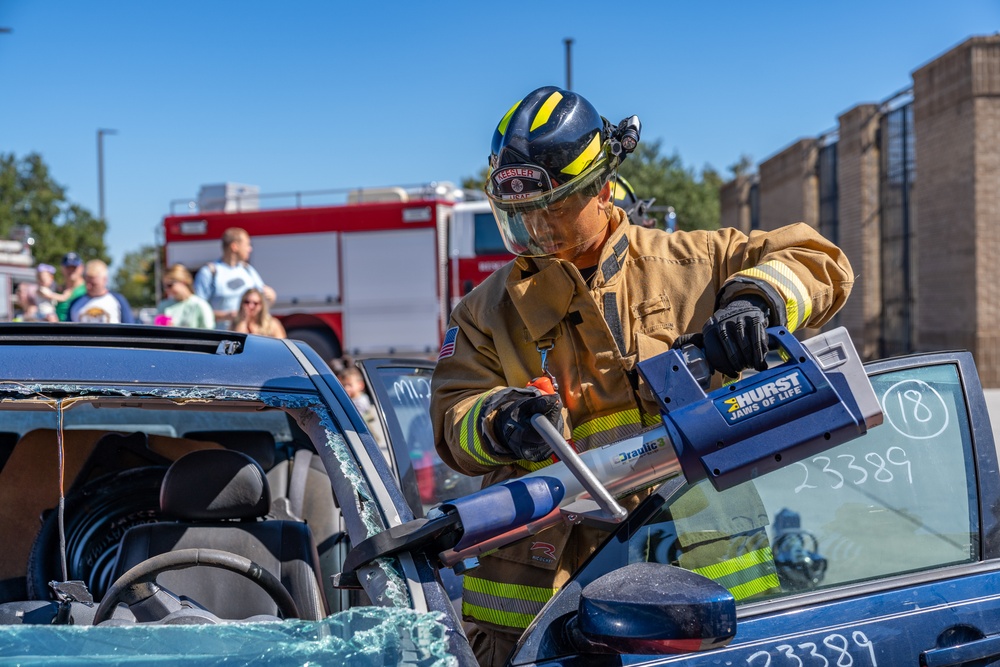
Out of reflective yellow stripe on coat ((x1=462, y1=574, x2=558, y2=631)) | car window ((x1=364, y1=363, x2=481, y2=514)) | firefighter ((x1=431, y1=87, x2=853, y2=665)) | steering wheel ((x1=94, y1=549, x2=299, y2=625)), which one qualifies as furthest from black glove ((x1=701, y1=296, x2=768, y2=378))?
car window ((x1=364, y1=363, x2=481, y2=514))

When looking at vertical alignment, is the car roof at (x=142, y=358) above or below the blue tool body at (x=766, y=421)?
above

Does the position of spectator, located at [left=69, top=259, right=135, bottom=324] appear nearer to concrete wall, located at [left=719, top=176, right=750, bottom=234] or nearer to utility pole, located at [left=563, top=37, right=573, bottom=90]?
utility pole, located at [left=563, top=37, right=573, bottom=90]

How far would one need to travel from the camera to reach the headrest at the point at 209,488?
2.43 meters

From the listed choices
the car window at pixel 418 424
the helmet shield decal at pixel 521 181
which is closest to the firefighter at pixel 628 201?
the car window at pixel 418 424

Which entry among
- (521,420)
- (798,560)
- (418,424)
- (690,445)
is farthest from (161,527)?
(798,560)

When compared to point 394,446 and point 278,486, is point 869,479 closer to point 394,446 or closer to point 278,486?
point 394,446

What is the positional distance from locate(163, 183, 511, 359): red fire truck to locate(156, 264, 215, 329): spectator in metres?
5.58

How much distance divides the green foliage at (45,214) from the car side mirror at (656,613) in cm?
3226

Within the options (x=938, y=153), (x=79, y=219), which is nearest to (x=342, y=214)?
(x=938, y=153)

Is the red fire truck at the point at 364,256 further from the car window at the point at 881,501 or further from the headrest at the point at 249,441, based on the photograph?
the car window at the point at 881,501

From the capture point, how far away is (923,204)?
11148 millimetres

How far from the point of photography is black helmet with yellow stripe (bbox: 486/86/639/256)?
2.05 metres

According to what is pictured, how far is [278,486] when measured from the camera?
340 cm

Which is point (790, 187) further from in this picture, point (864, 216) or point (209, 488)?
point (209, 488)
